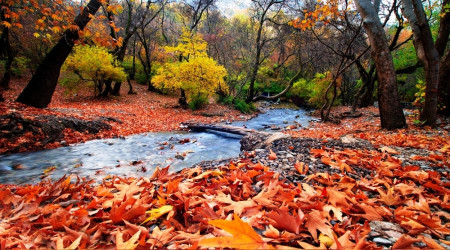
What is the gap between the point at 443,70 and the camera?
570cm

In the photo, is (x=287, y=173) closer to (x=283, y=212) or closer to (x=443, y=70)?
(x=283, y=212)

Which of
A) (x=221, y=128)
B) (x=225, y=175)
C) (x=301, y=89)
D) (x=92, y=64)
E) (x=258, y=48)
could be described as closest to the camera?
(x=225, y=175)

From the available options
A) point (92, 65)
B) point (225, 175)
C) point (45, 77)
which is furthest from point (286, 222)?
point (92, 65)

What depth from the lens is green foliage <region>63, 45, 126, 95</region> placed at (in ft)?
40.6

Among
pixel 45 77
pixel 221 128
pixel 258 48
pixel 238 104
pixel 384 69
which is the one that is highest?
pixel 258 48

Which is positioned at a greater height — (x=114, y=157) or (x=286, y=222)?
(x=286, y=222)

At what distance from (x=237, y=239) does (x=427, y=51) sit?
21.1 ft

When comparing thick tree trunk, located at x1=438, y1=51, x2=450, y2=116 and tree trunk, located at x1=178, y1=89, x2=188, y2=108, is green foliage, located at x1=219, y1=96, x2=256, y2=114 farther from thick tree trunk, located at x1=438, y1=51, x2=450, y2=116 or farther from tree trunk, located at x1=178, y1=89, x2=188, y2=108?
thick tree trunk, located at x1=438, y1=51, x2=450, y2=116

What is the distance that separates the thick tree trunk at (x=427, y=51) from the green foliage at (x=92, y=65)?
1383cm

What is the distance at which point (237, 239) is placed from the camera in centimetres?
86

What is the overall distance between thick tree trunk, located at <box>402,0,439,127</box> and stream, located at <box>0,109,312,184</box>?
4.69 metres

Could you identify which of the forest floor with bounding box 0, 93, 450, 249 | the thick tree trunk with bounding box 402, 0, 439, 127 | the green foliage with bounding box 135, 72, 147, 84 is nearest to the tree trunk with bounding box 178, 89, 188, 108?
the green foliage with bounding box 135, 72, 147, 84

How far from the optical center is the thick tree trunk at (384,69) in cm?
503

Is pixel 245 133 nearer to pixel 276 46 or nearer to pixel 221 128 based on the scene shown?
pixel 221 128
